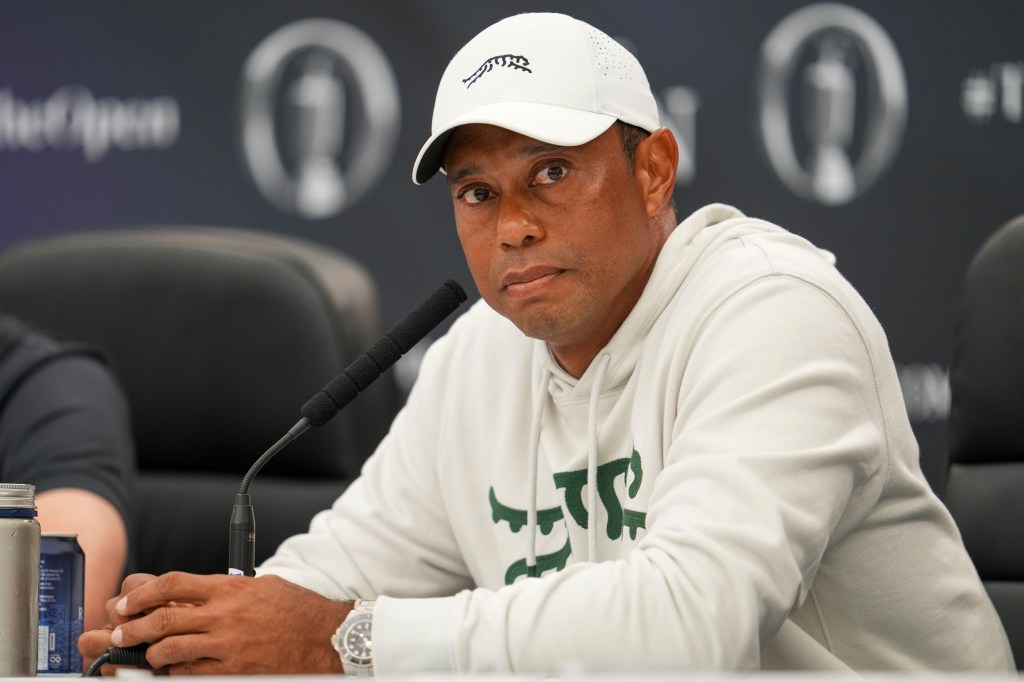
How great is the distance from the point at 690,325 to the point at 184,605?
23.0 inches

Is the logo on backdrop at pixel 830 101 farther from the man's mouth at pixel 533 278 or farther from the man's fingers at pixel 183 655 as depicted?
the man's fingers at pixel 183 655

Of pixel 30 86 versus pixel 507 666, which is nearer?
pixel 507 666

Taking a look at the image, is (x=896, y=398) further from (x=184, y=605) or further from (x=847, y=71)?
(x=847, y=71)

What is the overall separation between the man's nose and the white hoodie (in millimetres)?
147

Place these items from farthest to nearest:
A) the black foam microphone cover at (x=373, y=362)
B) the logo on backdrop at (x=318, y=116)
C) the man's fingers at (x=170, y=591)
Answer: the logo on backdrop at (x=318, y=116), the black foam microphone cover at (x=373, y=362), the man's fingers at (x=170, y=591)

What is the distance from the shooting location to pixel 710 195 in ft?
8.04

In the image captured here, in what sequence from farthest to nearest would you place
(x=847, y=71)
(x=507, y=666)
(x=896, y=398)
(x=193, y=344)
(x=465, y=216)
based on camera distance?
(x=847, y=71), (x=193, y=344), (x=465, y=216), (x=896, y=398), (x=507, y=666)

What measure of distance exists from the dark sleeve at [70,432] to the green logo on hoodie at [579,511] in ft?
2.16

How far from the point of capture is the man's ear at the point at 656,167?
5.09 feet

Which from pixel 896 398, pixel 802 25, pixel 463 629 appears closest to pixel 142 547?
pixel 463 629

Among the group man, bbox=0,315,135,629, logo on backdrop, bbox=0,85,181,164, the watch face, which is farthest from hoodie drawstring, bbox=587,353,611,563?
logo on backdrop, bbox=0,85,181,164

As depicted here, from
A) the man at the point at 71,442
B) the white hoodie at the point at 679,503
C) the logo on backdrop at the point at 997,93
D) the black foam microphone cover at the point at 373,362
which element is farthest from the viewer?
the logo on backdrop at the point at 997,93

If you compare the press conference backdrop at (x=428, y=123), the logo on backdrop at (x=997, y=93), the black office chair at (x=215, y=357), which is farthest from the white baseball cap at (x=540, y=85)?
the logo on backdrop at (x=997, y=93)

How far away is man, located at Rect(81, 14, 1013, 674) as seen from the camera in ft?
3.81
